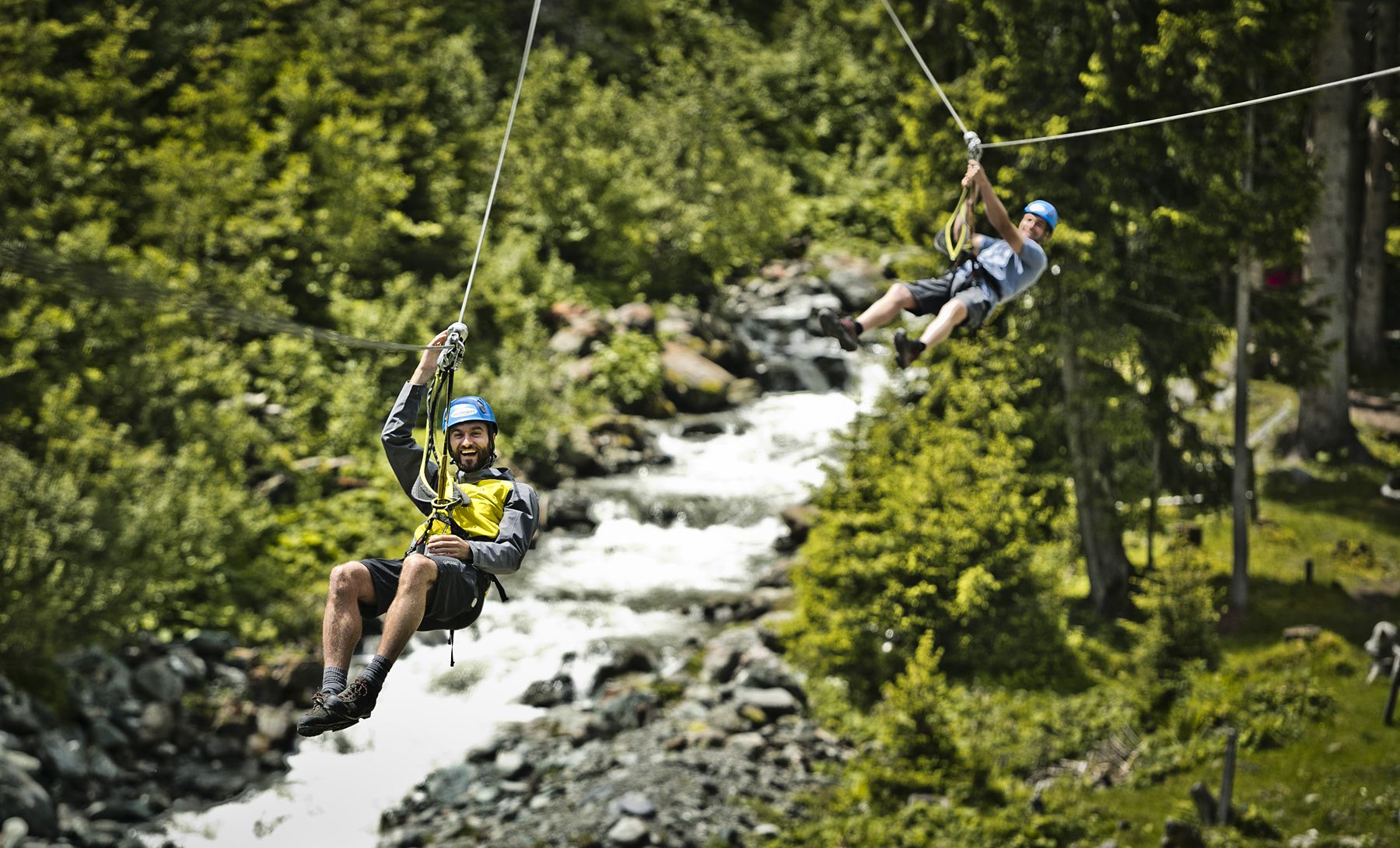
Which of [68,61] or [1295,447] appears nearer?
[1295,447]

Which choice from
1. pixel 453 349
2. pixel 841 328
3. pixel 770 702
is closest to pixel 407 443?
pixel 453 349

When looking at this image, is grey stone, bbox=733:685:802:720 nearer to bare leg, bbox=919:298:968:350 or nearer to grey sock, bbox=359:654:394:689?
bare leg, bbox=919:298:968:350

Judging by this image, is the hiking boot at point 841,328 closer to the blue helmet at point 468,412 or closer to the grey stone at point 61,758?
the blue helmet at point 468,412

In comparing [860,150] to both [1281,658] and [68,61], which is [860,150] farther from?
[1281,658]

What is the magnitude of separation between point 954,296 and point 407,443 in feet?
12.1

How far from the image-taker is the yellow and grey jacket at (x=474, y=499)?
568 centimetres

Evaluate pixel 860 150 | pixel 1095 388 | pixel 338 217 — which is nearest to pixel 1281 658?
pixel 1095 388

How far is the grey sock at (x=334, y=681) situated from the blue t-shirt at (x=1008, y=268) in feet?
15.2

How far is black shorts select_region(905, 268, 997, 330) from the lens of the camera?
7.68 metres

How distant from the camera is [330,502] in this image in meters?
20.7

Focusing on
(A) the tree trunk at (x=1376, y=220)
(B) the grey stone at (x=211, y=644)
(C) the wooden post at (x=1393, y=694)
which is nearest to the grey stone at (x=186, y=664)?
(B) the grey stone at (x=211, y=644)

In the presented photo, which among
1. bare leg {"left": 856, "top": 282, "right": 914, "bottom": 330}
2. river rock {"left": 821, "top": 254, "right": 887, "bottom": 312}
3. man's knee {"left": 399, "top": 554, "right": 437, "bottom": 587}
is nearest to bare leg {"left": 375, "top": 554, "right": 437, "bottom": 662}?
man's knee {"left": 399, "top": 554, "right": 437, "bottom": 587}

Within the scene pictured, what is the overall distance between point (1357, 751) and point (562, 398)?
1593 cm

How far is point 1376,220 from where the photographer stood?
23.0 m
